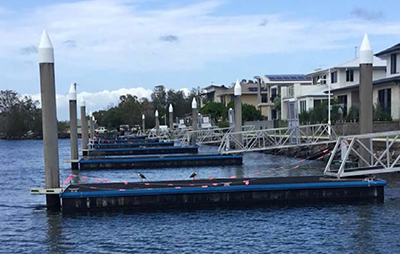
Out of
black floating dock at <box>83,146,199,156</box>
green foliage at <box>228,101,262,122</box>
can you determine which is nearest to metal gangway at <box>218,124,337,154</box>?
black floating dock at <box>83,146,199,156</box>

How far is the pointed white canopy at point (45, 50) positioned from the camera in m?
22.9

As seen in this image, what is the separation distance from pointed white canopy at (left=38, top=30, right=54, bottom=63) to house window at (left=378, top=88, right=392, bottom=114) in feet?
114

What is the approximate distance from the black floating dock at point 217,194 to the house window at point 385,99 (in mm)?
27360

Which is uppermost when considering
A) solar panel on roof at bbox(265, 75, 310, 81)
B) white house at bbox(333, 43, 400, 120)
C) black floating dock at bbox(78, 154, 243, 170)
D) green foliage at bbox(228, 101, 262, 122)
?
solar panel on roof at bbox(265, 75, 310, 81)

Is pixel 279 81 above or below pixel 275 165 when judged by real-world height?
above

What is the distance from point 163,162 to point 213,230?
2614 centimetres

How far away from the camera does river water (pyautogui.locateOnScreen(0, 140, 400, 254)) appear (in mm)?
17859

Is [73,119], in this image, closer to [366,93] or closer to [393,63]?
[366,93]

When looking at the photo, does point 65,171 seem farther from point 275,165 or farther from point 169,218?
point 169,218

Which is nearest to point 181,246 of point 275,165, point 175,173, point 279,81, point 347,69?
point 175,173

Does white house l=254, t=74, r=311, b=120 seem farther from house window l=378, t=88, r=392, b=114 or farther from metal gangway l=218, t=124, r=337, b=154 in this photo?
metal gangway l=218, t=124, r=337, b=154

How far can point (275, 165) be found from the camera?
44062mm

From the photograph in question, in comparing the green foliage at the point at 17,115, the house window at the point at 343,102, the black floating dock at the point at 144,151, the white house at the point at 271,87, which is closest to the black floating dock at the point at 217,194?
the black floating dock at the point at 144,151

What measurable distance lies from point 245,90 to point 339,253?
89.9 m
